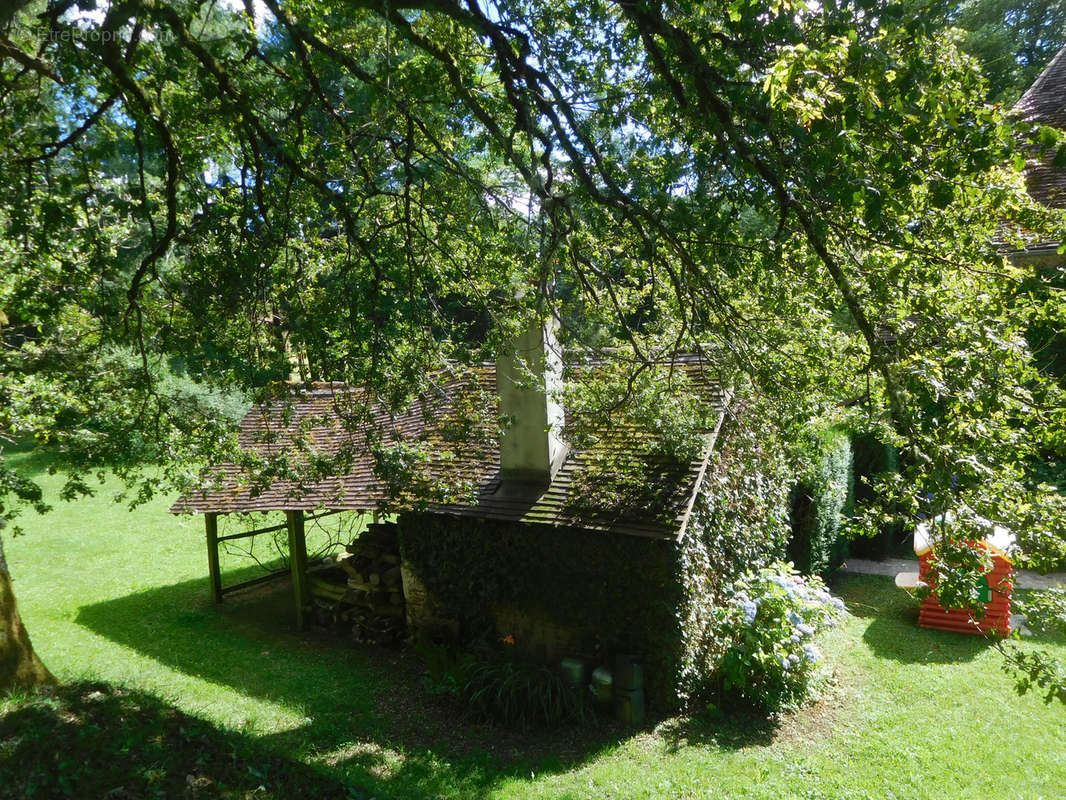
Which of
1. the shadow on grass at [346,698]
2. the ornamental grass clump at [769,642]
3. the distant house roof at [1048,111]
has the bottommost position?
the shadow on grass at [346,698]

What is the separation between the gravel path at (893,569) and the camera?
11.7 meters

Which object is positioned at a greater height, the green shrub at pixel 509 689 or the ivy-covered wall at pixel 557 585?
the ivy-covered wall at pixel 557 585

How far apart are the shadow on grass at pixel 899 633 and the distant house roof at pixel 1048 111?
6.54m

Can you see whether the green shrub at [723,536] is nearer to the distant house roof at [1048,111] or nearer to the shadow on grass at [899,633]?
the shadow on grass at [899,633]

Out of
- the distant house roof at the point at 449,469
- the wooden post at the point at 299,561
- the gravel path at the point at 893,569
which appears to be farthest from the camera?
the gravel path at the point at 893,569

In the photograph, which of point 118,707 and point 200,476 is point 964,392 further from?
point 118,707

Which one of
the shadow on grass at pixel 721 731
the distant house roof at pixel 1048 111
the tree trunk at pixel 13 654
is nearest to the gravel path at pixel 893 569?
the distant house roof at pixel 1048 111

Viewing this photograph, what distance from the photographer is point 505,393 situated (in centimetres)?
867

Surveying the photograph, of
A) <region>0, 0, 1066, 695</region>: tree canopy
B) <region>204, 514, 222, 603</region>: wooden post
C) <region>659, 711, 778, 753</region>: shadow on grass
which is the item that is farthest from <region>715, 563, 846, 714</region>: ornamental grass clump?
<region>204, 514, 222, 603</region>: wooden post

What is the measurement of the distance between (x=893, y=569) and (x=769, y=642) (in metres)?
6.69

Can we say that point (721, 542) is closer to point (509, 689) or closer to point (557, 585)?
point (557, 585)

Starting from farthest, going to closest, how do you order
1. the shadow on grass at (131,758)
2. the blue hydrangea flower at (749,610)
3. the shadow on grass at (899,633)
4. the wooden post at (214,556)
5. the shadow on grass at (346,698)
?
1. the wooden post at (214,556)
2. the shadow on grass at (899,633)
3. the blue hydrangea flower at (749,610)
4. the shadow on grass at (346,698)
5. the shadow on grass at (131,758)

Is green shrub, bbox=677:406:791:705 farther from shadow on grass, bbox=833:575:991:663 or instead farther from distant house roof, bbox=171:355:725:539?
shadow on grass, bbox=833:575:991:663

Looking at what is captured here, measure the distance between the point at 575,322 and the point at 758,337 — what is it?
1.78 meters
